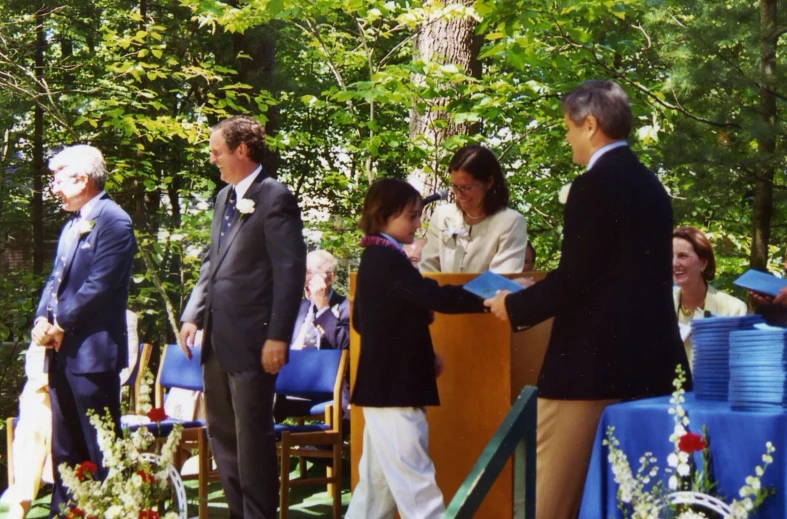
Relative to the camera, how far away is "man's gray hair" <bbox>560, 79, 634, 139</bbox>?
3.19 m

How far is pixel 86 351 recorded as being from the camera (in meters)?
4.90

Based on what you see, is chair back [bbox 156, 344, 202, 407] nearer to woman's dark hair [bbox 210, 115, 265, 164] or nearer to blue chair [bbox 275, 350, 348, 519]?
blue chair [bbox 275, 350, 348, 519]

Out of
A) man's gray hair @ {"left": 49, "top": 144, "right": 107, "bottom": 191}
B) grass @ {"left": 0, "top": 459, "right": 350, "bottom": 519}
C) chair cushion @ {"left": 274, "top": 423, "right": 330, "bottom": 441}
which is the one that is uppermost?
man's gray hair @ {"left": 49, "top": 144, "right": 107, "bottom": 191}

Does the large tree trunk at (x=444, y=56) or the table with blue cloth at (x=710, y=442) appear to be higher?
the large tree trunk at (x=444, y=56)

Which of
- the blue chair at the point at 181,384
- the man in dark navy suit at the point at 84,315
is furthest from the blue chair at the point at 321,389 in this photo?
the man in dark navy suit at the point at 84,315

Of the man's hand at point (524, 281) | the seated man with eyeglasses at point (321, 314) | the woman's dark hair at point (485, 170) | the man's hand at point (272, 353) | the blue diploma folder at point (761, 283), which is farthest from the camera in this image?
the seated man with eyeglasses at point (321, 314)

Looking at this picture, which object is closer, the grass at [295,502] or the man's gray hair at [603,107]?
the man's gray hair at [603,107]

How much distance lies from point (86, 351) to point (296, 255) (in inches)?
43.9

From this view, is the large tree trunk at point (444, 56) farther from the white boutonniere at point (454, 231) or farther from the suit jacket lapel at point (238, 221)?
the white boutonniere at point (454, 231)

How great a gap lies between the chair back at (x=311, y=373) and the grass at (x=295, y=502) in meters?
0.72

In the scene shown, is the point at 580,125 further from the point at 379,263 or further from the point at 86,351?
the point at 86,351

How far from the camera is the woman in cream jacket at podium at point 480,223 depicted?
438cm

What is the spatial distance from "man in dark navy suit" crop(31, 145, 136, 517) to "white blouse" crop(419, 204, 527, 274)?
1.50 meters

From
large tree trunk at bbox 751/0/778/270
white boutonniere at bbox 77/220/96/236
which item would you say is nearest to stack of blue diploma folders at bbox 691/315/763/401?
large tree trunk at bbox 751/0/778/270
